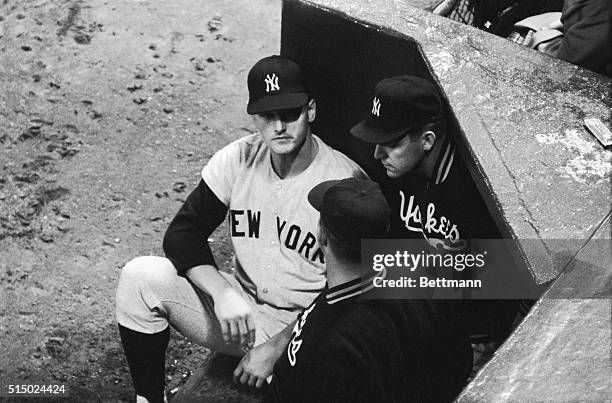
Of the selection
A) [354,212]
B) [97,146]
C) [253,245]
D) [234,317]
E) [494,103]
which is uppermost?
[494,103]

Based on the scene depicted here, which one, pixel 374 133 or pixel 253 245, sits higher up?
pixel 374 133

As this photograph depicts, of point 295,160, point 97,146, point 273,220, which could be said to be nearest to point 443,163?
point 295,160

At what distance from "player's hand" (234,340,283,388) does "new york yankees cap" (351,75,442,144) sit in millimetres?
985

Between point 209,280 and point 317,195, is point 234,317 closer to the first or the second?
point 209,280

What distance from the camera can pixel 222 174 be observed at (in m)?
3.88

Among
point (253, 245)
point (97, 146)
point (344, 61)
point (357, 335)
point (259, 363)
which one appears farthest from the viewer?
point (97, 146)

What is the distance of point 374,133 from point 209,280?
986 millimetres

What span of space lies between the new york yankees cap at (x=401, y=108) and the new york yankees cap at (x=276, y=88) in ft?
1.34

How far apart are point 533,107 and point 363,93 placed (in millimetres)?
977

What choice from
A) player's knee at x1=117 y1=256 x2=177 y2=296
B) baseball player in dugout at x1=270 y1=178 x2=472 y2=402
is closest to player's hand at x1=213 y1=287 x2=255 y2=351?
player's knee at x1=117 y1=256 x2=177 y2=296

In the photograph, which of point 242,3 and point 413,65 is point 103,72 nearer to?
point 242,3

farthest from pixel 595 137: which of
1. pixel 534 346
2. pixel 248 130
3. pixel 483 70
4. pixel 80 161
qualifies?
pixel 80 161

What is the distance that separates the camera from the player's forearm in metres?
3.75

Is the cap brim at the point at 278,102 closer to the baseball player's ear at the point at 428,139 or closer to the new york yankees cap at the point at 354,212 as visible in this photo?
the baseball player's ear at the point at 428,139
